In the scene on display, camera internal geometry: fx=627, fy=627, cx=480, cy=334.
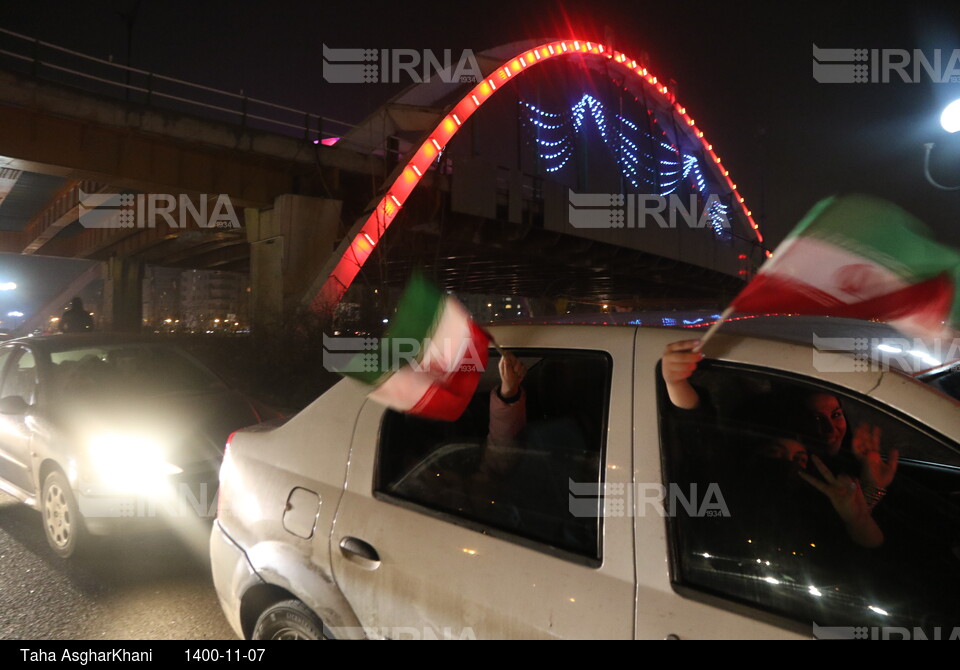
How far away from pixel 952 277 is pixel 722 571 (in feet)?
3.32

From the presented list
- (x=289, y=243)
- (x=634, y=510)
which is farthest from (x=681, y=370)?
(x=289, y=243)

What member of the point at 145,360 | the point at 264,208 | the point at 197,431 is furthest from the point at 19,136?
the point at 197,431

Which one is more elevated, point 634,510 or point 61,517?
point 634,510

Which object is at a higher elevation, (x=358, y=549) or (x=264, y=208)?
(x=264, y=208)

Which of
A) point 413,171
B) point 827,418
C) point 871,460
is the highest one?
point 413,171

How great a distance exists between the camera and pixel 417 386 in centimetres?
212

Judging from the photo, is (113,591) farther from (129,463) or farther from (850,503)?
(850,503)

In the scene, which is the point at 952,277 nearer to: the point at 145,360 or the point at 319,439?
the point at 319,439

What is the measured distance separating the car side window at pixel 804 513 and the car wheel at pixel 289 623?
132 centimetres

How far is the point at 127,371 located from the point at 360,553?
4548 millimetres

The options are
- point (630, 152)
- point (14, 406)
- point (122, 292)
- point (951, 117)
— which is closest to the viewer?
point (14, 406)

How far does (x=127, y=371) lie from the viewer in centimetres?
566

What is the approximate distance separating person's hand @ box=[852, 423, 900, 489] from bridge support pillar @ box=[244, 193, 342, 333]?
16.6 meters

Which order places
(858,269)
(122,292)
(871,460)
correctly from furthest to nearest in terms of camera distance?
(122,292) → (871,460) → (858,269)
